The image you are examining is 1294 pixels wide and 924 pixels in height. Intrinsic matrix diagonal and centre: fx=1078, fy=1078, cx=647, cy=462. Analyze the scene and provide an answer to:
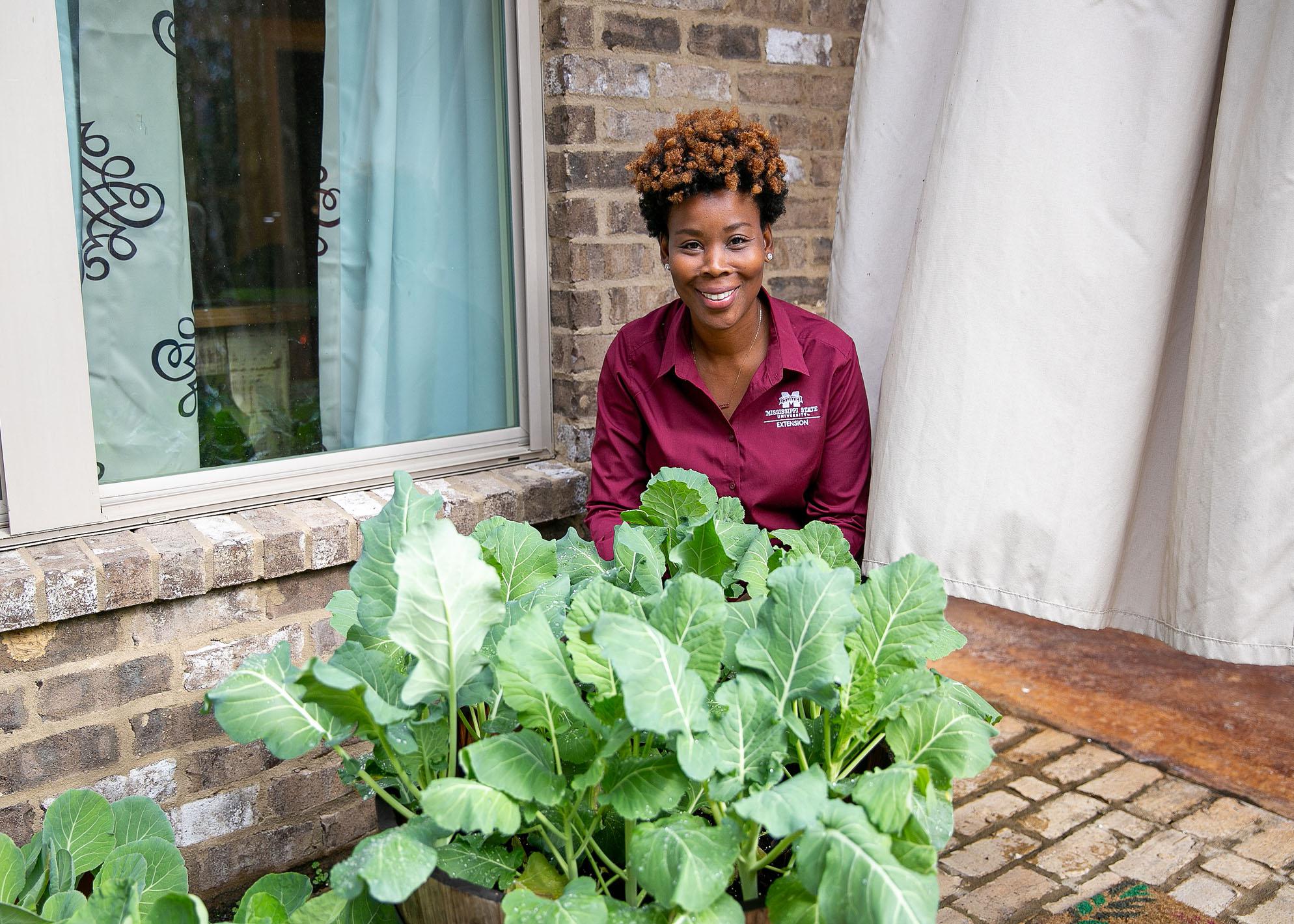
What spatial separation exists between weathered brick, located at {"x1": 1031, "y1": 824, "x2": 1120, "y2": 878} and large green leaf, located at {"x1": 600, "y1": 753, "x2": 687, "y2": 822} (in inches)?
62.5

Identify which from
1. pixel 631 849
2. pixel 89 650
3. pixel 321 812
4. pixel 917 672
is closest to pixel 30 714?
pixel 89 650

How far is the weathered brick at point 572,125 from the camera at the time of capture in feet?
7.86

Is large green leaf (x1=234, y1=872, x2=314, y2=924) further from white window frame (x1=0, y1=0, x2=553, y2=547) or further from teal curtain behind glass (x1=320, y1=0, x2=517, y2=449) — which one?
teal curtain behind glass (x1=320, y1=0, x2=517, y2=449)

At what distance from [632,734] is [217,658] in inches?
57.6

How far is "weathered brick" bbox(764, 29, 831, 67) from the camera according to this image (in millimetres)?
2709

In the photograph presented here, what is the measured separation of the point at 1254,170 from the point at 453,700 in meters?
1.09

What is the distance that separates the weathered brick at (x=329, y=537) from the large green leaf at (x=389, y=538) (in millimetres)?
1098

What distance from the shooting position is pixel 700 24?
255 centimetres

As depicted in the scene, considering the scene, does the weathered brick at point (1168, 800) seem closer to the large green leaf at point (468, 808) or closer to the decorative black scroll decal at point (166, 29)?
the large green leaf at point (468, 808)

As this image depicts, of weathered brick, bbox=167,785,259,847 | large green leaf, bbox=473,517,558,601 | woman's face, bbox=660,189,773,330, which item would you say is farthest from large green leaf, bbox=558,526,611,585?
weathered brick, bbox=167,785,259,847

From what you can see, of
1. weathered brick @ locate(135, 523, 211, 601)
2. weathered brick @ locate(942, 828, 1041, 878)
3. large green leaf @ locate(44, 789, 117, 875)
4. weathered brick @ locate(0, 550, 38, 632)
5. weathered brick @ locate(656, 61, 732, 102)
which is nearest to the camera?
large green leaf @ locate(44, 789, 117, 875)

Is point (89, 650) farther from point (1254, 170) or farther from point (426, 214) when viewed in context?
point (1254, 170)

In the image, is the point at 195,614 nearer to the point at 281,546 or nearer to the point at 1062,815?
the point at 281,546

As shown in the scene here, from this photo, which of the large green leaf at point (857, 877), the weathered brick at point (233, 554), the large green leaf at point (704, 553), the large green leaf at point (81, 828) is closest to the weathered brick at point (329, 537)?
the weathered brick at point (233, 554)
